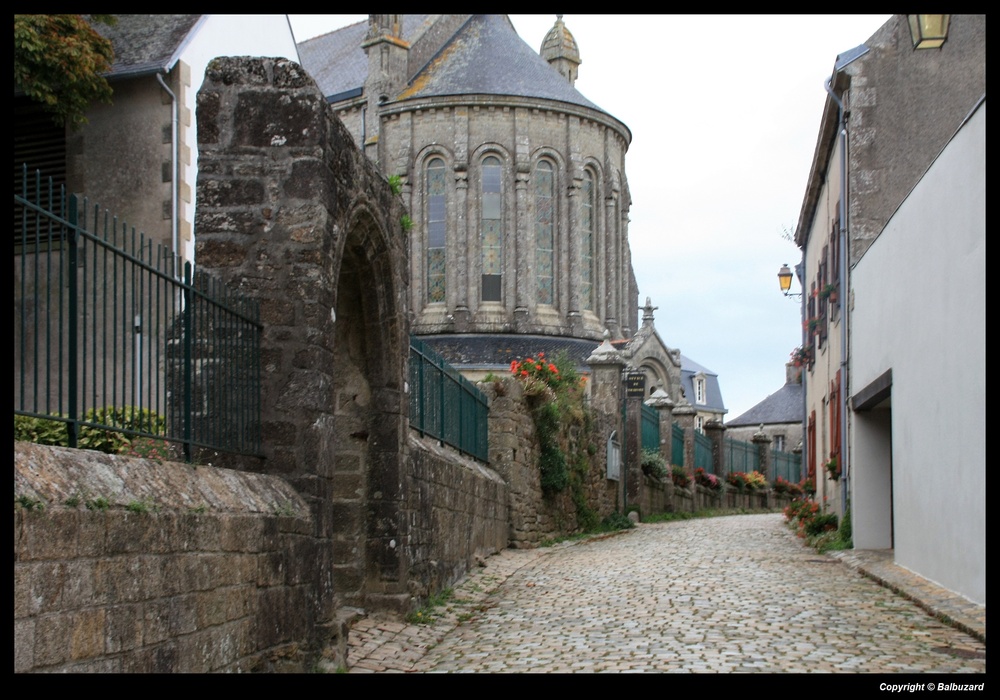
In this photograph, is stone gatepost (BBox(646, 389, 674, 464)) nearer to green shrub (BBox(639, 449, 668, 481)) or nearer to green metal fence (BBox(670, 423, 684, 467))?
green metal fence (BBox(670, 423, 684, 467))

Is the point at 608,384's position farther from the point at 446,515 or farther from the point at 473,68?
the point at 473,68

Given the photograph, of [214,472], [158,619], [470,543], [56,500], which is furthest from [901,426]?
[56,500]

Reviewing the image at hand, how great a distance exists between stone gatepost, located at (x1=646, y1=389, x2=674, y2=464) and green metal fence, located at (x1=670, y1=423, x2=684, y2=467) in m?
0.14

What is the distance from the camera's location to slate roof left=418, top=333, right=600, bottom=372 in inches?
1515

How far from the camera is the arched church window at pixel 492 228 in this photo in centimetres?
4066

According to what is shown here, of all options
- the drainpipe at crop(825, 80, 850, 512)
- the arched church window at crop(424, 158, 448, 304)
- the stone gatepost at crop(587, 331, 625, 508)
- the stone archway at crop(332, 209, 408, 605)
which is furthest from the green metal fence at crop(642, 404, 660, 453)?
the stone archway at crop(332, 209, 408, 605)

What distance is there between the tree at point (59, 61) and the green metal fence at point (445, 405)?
8365 millimetres

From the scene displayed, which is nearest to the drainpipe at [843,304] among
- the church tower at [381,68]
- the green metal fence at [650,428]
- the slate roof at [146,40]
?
the green metal fence at [650,428]

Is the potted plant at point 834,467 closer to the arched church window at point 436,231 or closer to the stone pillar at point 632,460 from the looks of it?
the stone pillar at point 632,460

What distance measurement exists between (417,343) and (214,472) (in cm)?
591

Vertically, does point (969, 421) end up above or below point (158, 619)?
above

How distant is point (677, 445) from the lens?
92.6 ft
